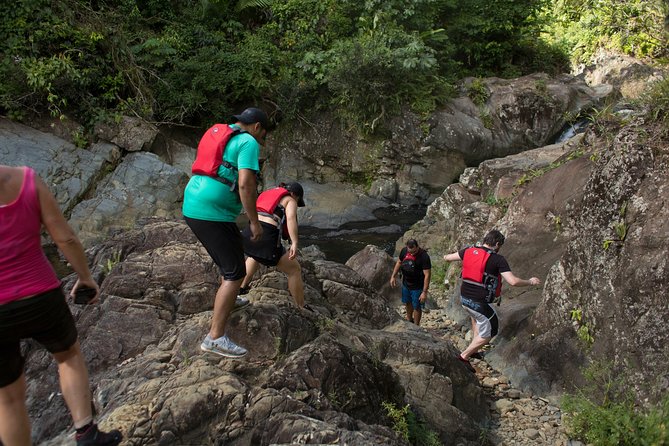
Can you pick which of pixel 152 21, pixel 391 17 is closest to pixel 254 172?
pixel 391 17

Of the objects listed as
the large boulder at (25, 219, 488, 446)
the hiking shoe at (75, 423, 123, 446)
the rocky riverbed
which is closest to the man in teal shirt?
the large boulder at (25, 219, 488, 446)

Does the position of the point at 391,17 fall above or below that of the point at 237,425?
above

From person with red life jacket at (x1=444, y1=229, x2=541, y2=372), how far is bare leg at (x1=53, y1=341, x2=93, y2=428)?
16.2 ft

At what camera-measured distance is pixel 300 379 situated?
407cm

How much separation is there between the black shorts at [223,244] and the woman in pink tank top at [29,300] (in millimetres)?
1103

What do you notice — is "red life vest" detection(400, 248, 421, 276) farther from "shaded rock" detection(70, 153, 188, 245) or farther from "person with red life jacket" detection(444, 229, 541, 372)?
"shaded rock" detection(70, 153, 188, 245)

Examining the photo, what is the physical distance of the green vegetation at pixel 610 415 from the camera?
16.1 feet

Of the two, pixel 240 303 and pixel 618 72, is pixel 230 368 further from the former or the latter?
pixel 618 72

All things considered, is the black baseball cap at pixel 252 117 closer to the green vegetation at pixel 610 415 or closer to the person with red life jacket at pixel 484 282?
the person with red life jacket at pixel 484 282

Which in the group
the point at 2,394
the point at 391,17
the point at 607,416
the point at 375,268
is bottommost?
the point at 375,268

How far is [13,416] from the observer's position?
2934 millimetres

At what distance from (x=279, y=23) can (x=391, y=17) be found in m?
4.25

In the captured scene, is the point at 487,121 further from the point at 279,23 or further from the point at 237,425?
the point at 237,425

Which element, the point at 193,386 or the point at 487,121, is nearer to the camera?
the point at 193,386
